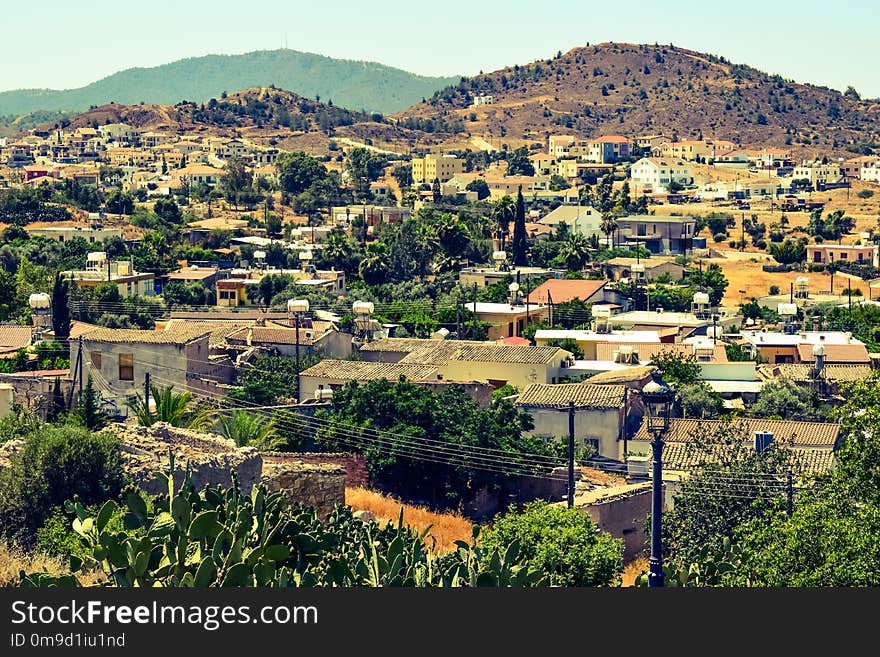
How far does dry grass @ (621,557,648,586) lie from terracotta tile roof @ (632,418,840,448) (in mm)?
5450

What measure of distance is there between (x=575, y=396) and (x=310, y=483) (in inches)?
500

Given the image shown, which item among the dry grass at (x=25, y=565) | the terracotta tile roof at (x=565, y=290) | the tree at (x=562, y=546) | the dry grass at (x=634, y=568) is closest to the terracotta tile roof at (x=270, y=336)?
the terracotta tile roof at (x=565, y=290)

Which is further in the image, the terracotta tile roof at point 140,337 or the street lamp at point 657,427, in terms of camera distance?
the terracotta tile roof at point 140,337

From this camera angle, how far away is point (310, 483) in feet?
63.9

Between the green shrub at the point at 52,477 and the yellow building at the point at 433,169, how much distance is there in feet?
325

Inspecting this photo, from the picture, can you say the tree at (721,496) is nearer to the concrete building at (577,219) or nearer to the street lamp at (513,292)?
the street lamp at (513,292)

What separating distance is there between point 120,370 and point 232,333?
7949 mm

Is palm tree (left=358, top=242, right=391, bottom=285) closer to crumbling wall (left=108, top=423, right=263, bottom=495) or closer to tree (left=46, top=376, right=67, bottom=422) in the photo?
tree (left=46, top=376, right=67, bottom=422)

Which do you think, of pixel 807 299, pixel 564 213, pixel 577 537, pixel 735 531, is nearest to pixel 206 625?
pixel 577 537

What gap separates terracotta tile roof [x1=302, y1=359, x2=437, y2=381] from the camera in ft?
111

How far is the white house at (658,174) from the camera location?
117 meters

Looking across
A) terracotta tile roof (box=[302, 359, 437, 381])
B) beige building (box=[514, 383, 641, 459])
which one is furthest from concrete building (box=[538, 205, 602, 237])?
beige building (box=[514, 383, 641, 459])

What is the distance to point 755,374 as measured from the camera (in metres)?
39.5

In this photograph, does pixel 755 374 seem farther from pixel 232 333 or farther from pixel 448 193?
pixel 448 193
